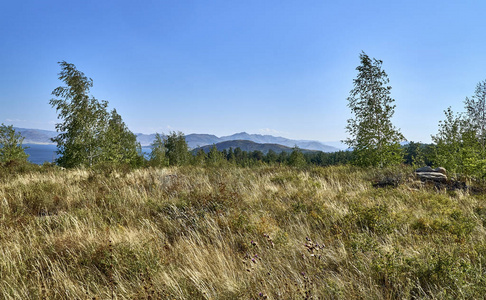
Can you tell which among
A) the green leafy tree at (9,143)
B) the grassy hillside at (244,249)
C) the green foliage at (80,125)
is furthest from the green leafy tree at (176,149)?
the grassy hillside at (244,249)

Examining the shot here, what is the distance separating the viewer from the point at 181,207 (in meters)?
5.61

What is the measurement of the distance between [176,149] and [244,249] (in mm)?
60791

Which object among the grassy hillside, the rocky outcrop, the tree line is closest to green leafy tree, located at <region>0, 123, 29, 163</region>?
the tree line

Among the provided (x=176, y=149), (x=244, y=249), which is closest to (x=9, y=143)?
(x=176, y=149)

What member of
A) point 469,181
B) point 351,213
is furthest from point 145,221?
point 469,181

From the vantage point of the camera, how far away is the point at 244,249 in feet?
12.1

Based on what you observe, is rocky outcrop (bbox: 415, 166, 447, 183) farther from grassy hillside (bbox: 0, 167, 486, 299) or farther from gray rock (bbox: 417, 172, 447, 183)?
grassy hillside (bbox: 0, 167, 486, 299)

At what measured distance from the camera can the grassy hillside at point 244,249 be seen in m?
2.56

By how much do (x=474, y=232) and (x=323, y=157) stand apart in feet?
423

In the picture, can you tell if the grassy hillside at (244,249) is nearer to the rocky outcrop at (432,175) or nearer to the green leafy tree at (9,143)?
the rocky outcrop at (432,175)

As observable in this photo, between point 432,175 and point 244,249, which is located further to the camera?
point 432,175

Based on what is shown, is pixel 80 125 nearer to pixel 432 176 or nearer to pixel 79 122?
pixel 79 122

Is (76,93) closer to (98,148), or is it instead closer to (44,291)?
(98,148)

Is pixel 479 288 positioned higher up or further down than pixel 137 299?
higher up
